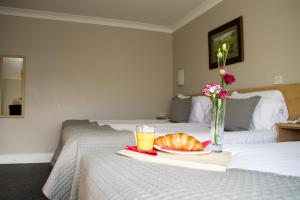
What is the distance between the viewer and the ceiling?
3.87 metres

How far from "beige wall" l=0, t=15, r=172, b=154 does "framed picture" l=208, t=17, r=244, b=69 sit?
143 centimetres

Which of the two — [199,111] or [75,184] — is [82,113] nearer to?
[199,111]

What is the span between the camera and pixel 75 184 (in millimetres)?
1451

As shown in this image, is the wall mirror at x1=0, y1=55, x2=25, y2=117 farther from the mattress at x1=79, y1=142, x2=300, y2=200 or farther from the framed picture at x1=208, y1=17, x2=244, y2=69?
the mattress at x1=79, y1=142, x2=300, y2=200

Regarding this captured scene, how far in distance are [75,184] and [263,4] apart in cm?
272

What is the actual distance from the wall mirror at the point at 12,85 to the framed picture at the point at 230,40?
3.05 m

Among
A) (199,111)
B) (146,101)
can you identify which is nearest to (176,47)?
(146,101)

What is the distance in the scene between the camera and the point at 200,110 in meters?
3.50

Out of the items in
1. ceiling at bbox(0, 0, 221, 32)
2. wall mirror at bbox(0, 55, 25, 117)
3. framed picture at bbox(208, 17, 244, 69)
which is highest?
ceiling at bbox(0, 0, 221, 32)

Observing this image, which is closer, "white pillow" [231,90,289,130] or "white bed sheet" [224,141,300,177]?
"white bed sheet" [224,141,300,177]

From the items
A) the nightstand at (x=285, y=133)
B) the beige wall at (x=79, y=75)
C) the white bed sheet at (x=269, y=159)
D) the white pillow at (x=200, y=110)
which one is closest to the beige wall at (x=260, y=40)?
the white pillow at (x=200, y=110)

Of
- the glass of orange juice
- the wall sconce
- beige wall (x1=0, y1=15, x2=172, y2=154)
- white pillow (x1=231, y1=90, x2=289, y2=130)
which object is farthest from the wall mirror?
the glass of orange juice

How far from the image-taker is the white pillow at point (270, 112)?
2.47 meters

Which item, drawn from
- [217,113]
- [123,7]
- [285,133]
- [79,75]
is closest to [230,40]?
[285,133]
